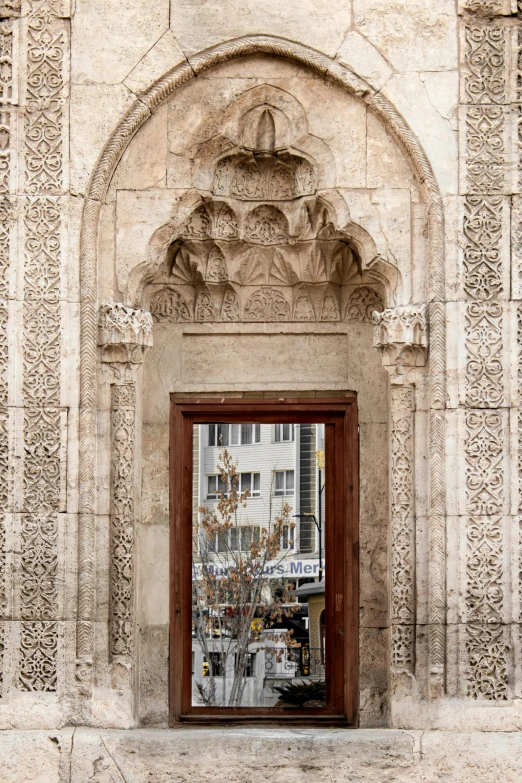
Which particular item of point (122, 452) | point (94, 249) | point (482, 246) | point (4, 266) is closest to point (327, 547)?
point (122, 452)

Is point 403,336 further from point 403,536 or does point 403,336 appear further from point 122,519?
point 122,519

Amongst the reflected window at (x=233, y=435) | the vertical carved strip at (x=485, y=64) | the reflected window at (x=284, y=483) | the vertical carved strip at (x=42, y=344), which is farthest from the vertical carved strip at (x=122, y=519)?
the reflected window at (x=233, y=435)

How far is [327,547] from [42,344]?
2521 mm

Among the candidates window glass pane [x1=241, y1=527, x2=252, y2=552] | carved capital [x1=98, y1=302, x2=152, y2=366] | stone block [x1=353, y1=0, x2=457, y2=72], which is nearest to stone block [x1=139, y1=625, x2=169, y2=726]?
carved capital [x1=98, y1=302, x2=152, y2=366]

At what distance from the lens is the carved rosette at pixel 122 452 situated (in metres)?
8.62

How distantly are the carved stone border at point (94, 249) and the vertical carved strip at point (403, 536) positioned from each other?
179mm

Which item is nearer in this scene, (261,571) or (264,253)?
(264,253)

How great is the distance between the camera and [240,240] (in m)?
9.09

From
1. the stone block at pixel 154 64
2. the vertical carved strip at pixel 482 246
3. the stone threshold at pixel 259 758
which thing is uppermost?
the stone block at pixel 154 64

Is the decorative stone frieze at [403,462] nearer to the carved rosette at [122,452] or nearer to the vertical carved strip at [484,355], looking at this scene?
the vertical carved strip at [484,355]

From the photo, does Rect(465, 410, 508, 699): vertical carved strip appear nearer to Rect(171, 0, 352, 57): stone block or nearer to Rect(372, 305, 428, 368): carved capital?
Rect(372, 305, 428, 368): carved capital

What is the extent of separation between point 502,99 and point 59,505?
398 cm

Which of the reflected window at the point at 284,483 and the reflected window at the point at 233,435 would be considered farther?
the reflected window at the point at 233,435

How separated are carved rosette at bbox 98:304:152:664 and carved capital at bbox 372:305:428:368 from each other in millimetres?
1598
